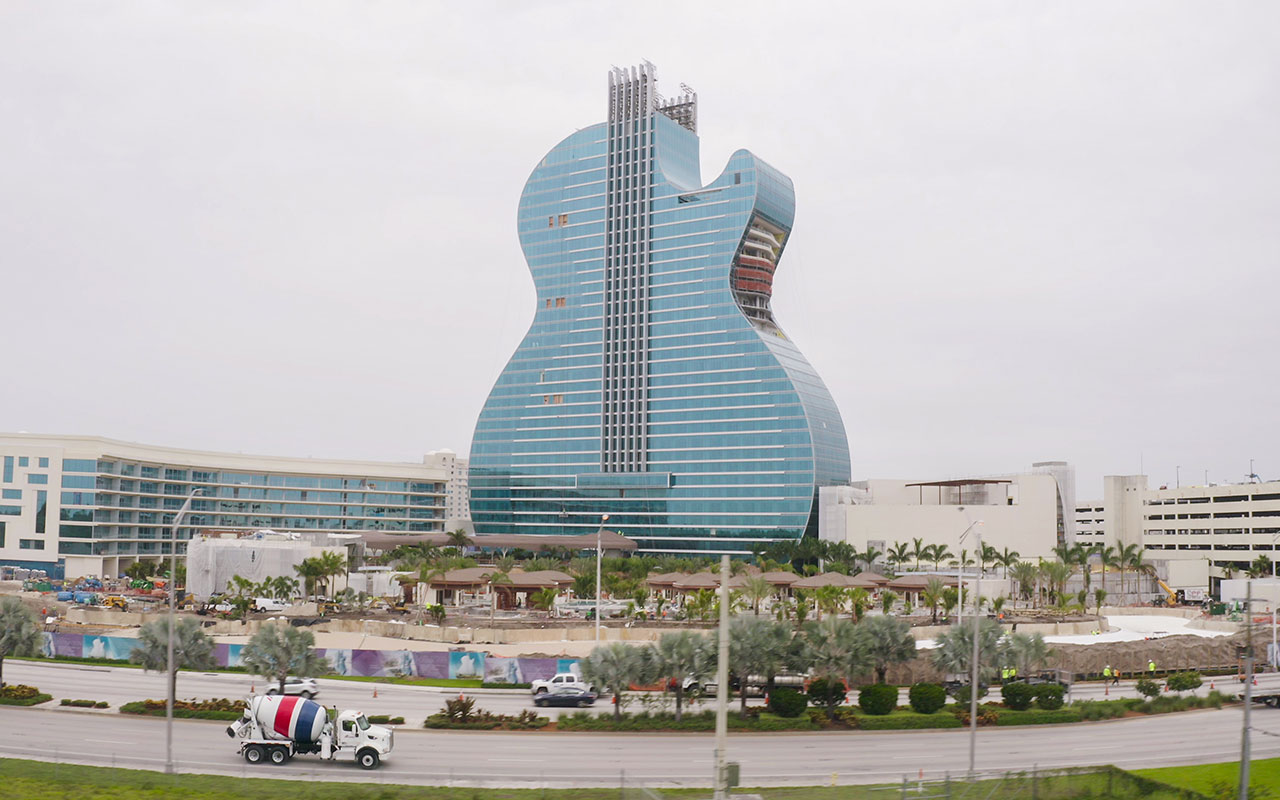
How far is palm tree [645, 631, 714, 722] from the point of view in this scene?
165ft

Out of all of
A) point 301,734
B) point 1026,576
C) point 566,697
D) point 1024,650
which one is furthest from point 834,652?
point 1026,576

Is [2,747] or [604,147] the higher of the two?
[604,147]

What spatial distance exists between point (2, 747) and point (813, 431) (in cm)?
12374

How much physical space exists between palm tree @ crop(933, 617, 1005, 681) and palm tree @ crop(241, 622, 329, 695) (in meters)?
30.7

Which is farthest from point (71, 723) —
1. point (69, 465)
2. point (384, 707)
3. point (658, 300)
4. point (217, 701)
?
point (658, 300)

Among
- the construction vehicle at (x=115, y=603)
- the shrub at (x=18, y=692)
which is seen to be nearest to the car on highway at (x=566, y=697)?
the shrub at (x=18, y=692)

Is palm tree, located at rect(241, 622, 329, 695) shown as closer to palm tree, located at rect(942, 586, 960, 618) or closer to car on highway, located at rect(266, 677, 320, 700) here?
car on highway, located at rect(266, 677, 320, 700)

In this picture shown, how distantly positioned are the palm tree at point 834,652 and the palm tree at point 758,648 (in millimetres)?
1185

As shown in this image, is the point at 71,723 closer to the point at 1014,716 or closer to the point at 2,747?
the point at 2,747

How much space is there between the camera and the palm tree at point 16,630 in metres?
57.2

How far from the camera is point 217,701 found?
173 feet

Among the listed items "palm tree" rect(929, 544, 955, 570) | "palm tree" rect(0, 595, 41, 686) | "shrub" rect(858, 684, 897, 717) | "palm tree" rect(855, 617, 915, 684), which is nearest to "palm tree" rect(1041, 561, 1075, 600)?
"palm tree" rect(929, 544, 955, 570)

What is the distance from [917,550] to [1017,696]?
76.4 meters

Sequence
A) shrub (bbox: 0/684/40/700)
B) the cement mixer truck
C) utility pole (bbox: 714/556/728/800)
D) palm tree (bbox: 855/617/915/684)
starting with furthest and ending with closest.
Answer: shrub (bbox: 0/684/40/700)
palm tree (bbox: 855/617/915/684)
the cement mixer truck
utility pole (bbox: 714/556/728/800)
